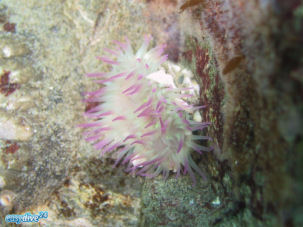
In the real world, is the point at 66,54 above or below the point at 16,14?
below

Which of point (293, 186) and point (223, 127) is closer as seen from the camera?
point (293, 186)

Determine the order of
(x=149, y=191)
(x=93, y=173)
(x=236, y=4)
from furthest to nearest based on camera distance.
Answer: (x=93, y=173), (x=149, y=191), (x=236, y=4)

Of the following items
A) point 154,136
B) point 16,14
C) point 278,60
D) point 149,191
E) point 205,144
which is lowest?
point 149,191

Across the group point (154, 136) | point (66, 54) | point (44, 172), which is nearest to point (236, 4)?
point (154, 136)

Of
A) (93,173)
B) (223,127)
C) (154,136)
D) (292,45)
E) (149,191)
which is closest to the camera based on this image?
(292,45)

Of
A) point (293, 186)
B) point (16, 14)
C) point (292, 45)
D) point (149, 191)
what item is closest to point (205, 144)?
point (149, 191)

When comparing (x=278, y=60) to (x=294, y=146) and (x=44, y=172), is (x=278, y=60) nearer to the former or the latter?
(x=294, y=146)
